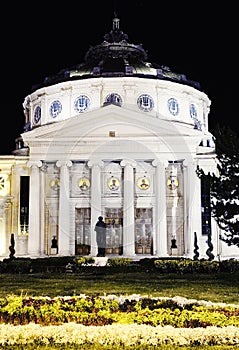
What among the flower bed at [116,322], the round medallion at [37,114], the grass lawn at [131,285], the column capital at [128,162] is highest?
the round medallion at [37,114]

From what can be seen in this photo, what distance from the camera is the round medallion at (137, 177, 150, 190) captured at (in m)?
52.9

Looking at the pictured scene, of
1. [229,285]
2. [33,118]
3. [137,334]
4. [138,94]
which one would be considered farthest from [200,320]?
[33,118]

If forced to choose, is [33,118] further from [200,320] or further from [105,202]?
[200,320]

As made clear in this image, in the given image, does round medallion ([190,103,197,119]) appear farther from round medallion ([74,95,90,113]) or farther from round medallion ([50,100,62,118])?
round medallion ([50,100,62,118])

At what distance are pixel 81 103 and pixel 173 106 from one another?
9.64 meters

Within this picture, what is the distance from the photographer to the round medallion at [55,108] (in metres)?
61.2

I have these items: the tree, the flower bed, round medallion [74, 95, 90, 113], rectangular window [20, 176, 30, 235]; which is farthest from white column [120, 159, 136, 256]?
the flower bed

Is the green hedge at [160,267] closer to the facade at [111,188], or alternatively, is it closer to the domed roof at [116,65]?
the facade at [111,188]

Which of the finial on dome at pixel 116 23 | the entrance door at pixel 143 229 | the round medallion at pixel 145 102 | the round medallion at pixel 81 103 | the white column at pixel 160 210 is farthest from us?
the finial on dome at pixel 116 23

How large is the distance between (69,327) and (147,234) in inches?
1653

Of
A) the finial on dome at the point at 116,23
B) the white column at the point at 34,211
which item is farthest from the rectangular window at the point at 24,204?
the finial on dome at the point at 116,23

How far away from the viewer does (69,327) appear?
11.1m

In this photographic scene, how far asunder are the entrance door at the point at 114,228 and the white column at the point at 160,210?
11.7 ft

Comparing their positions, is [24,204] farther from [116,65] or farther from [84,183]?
[116,65]
